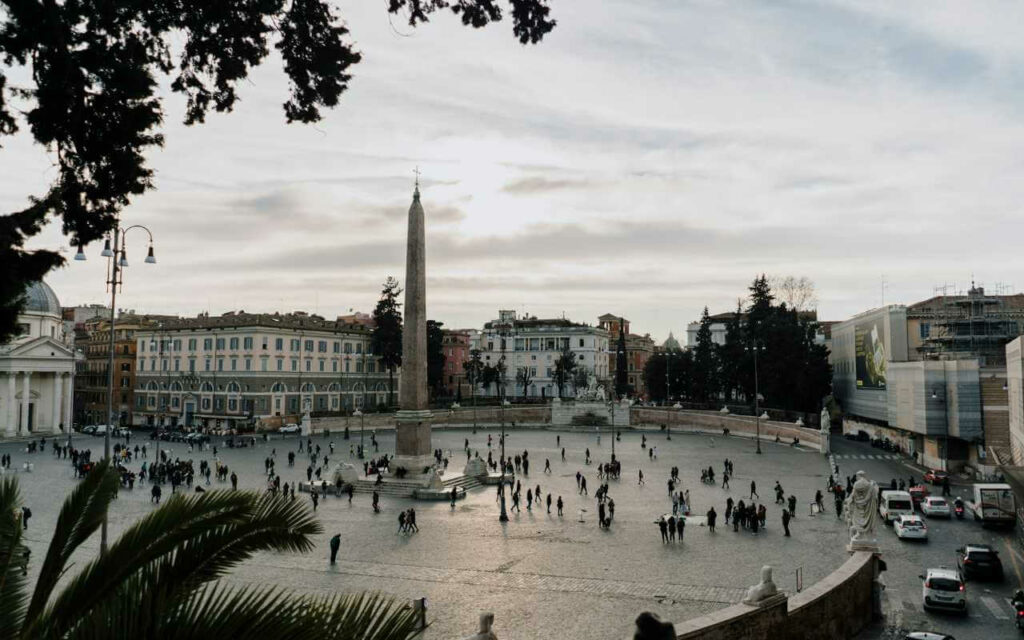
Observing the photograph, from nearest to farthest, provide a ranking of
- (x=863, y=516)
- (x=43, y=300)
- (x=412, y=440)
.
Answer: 1. (x=863, y=516)
2. (x=412, y=440)
3. (x=43, y=300)

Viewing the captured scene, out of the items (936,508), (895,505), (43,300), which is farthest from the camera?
(43,300)

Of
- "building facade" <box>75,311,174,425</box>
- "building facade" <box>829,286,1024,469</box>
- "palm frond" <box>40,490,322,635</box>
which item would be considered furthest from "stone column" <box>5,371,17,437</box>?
"palm frond" <box>40,490,322,635</box>

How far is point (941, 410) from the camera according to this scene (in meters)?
35.7

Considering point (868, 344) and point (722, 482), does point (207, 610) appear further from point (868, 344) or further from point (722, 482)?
point (868, 344)

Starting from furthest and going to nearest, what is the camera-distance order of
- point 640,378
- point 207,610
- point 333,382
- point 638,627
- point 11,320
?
1. point 640,378
2. point 333,382
3. point 11,320
4. point 207,610
5. point 638,627

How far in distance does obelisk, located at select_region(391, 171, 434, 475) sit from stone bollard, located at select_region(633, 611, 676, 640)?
2819 cm

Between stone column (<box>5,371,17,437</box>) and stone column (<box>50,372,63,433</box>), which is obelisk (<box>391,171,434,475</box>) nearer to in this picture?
stone column (<box>5,371,17,437</box>)

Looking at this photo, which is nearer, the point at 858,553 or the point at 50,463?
the point at 858,553

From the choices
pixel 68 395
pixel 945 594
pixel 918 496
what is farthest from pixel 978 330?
pixel 68 395

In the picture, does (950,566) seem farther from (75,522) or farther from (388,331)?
(388,331)

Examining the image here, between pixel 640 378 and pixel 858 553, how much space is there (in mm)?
100883

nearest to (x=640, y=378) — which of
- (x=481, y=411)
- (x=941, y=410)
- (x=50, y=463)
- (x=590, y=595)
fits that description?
(x=481, y=411)

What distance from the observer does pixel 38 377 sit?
5553 centimetres

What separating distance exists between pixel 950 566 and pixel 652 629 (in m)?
17.9
